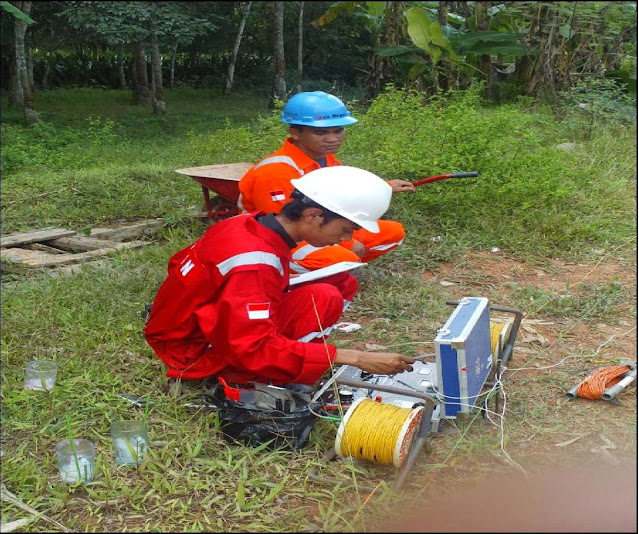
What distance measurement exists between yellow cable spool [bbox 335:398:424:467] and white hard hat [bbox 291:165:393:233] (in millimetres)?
792

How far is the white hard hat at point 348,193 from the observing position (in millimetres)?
3307

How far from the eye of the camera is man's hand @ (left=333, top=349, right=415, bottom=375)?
10.4 ft

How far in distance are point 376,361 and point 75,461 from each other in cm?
128

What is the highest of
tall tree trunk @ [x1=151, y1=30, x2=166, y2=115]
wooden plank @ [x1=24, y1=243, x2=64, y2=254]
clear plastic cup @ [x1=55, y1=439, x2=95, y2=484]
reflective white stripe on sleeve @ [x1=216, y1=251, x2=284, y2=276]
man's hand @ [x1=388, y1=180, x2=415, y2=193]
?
reflective white stripe on sleeve @ [x1=216, y1=251, x2=284, y2=276]

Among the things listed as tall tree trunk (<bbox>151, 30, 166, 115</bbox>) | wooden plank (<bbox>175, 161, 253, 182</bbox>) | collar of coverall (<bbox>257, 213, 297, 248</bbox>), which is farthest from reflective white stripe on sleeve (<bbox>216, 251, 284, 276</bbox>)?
tall tree trunk (<bbox>151, 30, 166, 115</bbox>)

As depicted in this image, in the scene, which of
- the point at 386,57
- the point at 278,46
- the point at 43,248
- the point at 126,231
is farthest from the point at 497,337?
the point at 386,57

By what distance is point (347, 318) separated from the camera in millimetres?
4922

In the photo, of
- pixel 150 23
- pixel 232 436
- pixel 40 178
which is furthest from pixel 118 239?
pixel 150 23

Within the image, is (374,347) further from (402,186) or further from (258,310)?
(258,310)

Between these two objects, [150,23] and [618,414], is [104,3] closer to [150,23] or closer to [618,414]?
[150,23]

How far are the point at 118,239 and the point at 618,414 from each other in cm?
472

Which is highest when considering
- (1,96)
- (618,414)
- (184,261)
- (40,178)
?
(184,261)

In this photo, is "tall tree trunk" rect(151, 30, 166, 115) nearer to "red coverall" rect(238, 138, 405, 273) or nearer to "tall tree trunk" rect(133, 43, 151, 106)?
"tall tree trunk" rect(133, 43, 151, 106)

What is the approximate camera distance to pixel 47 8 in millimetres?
12922
